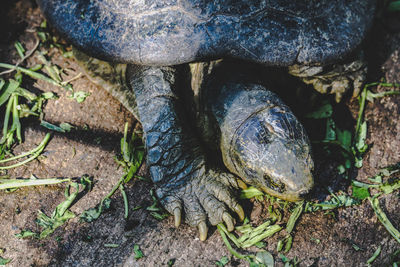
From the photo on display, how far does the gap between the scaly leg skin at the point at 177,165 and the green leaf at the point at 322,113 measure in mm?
1052

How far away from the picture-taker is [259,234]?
254cm

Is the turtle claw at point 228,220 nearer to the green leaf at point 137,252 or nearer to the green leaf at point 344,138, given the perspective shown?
the green leaf at point 137,252

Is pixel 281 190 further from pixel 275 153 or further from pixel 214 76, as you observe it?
pixel 214 76

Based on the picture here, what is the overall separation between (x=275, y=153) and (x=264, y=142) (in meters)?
0.11

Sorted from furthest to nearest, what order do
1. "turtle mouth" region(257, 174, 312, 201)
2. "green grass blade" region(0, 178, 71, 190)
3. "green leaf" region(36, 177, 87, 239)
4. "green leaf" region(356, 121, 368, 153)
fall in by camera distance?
"green leaf" region(356, 121, 368, 153) < "green grass blade" region(0, 178, 71, 190) < "green leaf" region(36, 177, 87, 239) < "turtle mouth" region(257, 174, 312, 201)

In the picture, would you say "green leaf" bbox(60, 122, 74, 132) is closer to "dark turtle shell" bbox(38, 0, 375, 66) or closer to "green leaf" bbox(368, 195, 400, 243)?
"dark turtle shell" bbox(38, 0, 375, 66)

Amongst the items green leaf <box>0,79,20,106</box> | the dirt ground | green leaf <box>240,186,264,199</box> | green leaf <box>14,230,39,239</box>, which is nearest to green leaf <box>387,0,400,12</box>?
the dirt ground

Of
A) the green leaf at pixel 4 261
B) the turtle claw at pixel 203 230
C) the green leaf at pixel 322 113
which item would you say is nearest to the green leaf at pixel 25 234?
the green leaf at pixel 4 261

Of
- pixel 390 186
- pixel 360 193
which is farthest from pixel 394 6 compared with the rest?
pixel 360 193

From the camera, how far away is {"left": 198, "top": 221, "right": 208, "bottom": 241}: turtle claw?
251 centimetres

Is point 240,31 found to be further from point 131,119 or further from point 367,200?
point 367,200

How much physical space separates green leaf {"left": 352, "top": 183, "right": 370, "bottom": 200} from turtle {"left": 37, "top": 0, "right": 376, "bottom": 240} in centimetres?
70

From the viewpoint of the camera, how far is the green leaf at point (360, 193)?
2.78 meters

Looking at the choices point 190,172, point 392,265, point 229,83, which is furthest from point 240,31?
point 392,265
